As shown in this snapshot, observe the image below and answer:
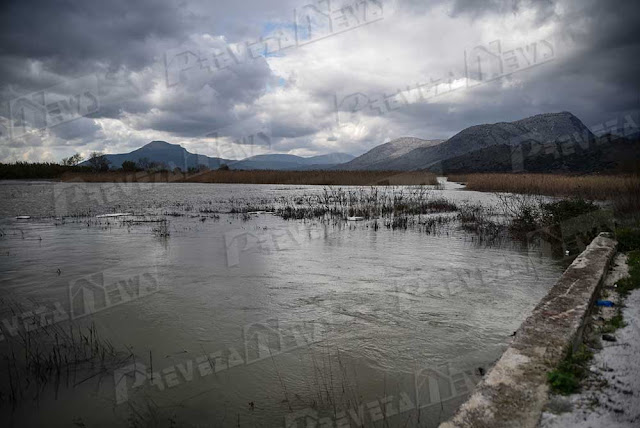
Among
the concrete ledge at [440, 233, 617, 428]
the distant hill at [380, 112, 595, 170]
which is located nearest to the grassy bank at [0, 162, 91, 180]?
the concrete ledge at [440, 233, 617, 428]

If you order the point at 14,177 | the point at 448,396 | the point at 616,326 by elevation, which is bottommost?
the point at 448,396

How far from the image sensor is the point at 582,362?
2.84 meters

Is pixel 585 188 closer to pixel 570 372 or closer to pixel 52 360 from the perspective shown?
pixel 570 372

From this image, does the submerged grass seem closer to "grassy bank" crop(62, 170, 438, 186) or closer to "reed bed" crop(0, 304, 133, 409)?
"reed bed" crop(0, 304, 133, 409)

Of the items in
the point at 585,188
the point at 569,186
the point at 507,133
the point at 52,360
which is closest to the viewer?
the point at 52,360

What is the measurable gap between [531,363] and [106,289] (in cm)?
614

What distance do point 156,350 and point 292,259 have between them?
4421mm

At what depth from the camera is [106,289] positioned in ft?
21.0

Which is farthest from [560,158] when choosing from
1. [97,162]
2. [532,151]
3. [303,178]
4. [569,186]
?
[97,162]

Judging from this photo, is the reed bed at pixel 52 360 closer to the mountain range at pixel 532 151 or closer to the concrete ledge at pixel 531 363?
the concrete ledge at pixel 531 363

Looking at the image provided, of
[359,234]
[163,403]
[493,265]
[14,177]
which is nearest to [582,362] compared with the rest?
[163,403]

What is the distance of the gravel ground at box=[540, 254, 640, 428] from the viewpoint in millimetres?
2148

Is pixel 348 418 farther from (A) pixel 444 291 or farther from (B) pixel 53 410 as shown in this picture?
(A) pixel 444 291

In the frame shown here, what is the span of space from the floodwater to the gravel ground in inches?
40.1
